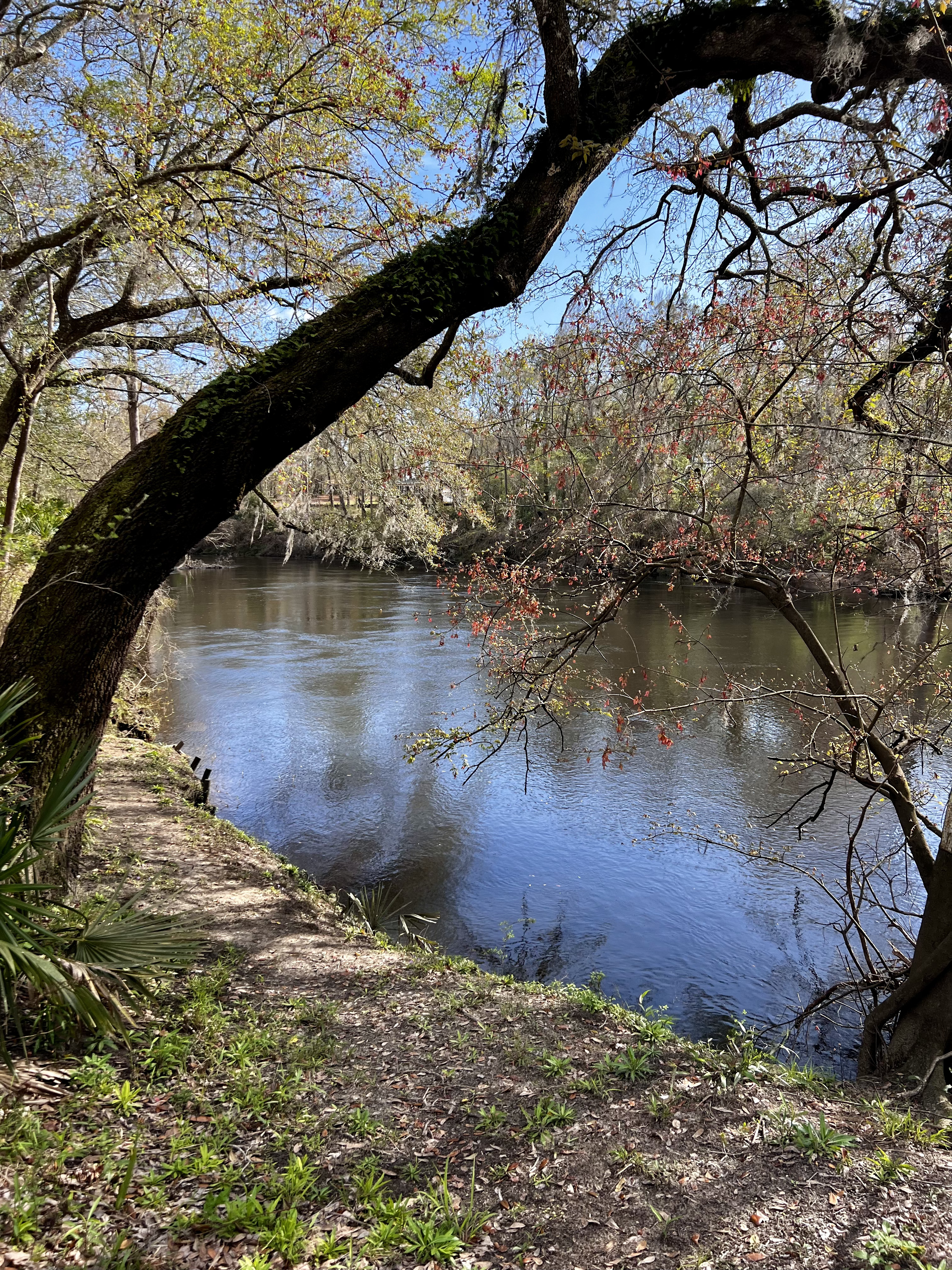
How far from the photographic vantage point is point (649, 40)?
12.4 ft

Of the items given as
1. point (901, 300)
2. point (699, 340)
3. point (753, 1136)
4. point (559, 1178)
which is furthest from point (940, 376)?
point (559, 1178)

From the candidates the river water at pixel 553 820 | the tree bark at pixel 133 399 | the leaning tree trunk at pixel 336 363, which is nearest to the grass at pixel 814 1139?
the river water at pixel 553 820

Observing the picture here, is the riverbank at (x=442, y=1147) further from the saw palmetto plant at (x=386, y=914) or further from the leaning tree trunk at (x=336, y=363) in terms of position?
the saw palmetto plant at (x=386, y=914)

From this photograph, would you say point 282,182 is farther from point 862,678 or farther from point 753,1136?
point 862,678

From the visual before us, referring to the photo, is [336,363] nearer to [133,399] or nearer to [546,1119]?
[546,1119]

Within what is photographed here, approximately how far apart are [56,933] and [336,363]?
124 inches

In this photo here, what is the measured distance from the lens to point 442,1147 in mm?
2801

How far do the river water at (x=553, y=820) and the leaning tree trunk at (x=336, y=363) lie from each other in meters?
2.48

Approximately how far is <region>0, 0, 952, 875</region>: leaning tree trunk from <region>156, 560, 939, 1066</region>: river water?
248 cm

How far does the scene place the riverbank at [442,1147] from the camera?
2264 millimetres

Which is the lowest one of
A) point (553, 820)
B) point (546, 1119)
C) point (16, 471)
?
point (553, 820)

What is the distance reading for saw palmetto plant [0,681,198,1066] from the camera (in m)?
2.51

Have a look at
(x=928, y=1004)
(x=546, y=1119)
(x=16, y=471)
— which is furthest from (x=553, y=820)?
(x=16, y=471)

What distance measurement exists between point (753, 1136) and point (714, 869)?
586 cm
